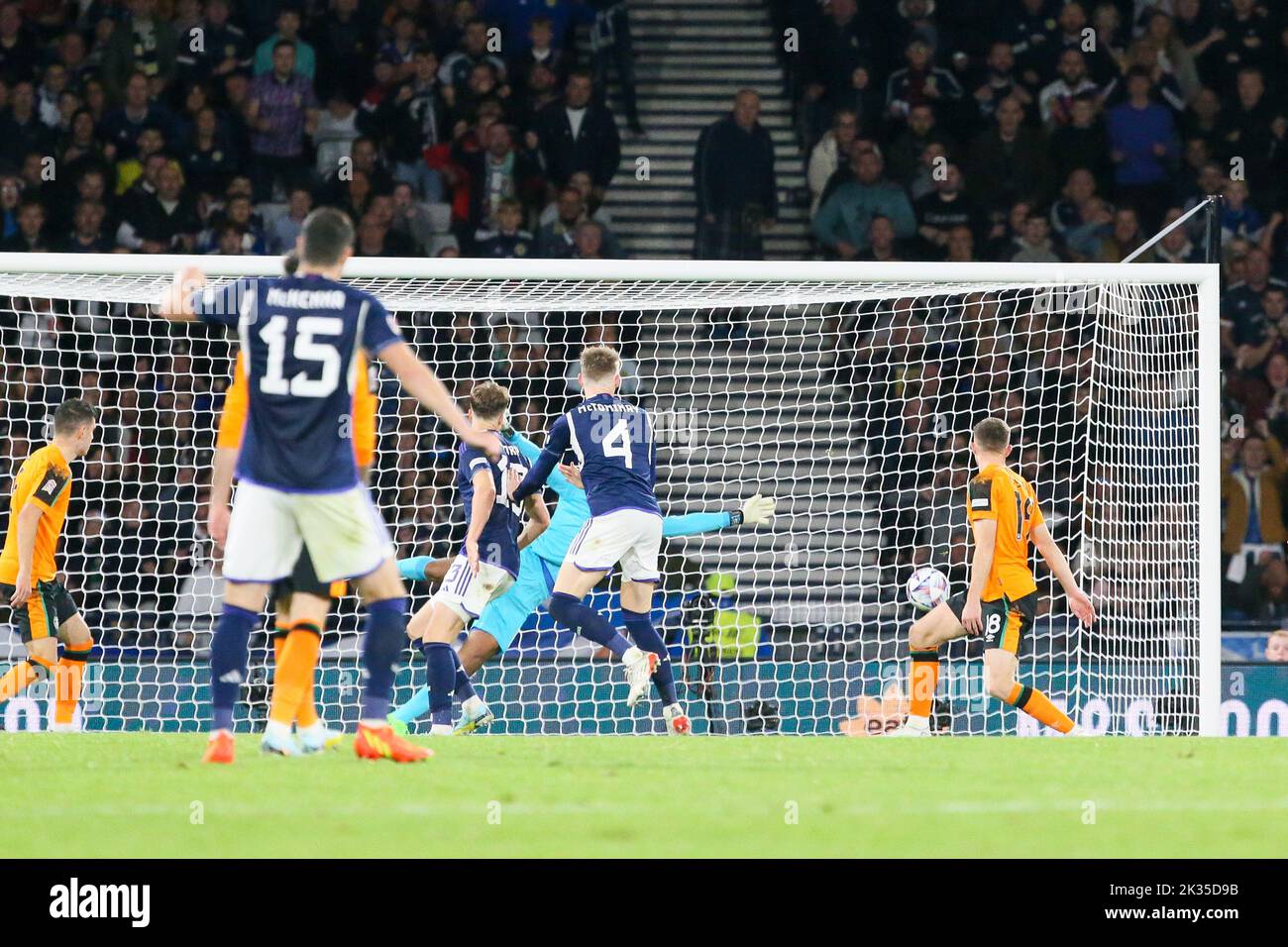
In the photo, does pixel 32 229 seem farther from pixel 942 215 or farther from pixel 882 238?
pixel 942 215

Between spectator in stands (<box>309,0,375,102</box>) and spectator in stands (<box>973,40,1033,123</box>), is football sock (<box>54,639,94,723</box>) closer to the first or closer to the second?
spectator in stands (<box>309,0,375,102</box>)

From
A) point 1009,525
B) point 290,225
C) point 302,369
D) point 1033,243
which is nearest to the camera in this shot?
point 302,369

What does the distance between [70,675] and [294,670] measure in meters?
4.23

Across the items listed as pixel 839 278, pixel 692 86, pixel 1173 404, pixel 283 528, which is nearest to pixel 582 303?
pixel 839 278

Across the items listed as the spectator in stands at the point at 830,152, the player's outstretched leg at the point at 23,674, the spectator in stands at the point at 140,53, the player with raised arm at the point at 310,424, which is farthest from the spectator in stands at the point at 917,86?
the player with raised arm at the point at 310,424

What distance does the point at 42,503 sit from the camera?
31.8ft

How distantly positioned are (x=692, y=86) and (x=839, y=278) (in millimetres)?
7476

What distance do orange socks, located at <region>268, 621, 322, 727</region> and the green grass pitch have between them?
21 centimetres

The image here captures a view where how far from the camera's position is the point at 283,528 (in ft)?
20.9

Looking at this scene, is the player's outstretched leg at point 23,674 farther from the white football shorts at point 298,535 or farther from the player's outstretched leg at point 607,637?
the white football shorts at point 298,535

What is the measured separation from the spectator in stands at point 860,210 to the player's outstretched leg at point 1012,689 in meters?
6.24

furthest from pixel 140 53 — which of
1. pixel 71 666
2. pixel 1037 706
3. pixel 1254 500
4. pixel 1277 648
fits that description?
pixel 1277 648

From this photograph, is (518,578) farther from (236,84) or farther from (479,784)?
(236,84)

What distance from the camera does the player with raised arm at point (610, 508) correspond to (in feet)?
31.9
